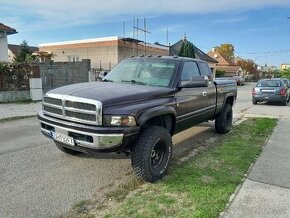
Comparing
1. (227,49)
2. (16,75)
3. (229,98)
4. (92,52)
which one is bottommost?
(229,98)

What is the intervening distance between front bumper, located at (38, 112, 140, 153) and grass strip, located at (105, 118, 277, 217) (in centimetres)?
72

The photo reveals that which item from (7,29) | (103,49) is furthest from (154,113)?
(103,49)

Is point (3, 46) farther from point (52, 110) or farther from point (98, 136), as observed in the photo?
point (98, 136)

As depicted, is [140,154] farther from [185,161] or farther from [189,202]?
[185,161]

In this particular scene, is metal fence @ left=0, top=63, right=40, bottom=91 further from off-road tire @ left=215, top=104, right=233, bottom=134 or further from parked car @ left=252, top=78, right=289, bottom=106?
parked car @ left=252, top=78, right=289, bottom=106

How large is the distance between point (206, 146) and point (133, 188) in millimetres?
2905

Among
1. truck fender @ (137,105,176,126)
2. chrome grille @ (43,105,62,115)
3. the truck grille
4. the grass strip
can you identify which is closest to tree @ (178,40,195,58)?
the grass strip

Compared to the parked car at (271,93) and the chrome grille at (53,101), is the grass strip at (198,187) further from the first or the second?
the parked car at (271,93)

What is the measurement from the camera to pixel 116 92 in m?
4.64

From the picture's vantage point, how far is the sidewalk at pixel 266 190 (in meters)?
3.89

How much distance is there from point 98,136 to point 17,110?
873 centimetres

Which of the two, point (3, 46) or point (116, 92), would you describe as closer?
point (116, 92)

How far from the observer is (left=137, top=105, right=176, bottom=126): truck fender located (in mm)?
4500

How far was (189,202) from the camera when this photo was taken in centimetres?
405
